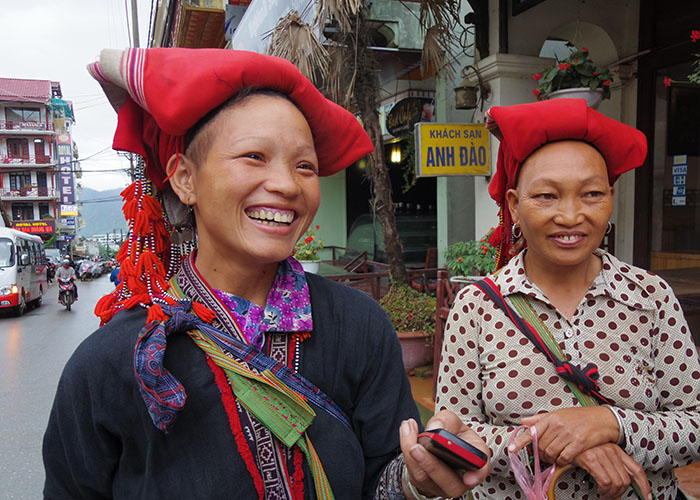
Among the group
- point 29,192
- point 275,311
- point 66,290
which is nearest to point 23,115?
point 29,192

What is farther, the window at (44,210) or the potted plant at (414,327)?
the window at (44,210)

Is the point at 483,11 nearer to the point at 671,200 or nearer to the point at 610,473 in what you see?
the point at 671,200

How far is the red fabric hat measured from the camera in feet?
5.03

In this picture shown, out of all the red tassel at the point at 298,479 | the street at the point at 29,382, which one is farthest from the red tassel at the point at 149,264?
the street at the point at 29,382

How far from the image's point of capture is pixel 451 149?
5484 mm

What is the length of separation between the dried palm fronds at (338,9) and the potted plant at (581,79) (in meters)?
1.94

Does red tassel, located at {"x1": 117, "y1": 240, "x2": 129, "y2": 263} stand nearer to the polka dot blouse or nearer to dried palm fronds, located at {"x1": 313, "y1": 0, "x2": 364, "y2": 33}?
the polka dot blouse

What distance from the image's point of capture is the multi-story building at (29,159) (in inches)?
1801

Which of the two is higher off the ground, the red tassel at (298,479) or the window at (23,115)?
the window at (23,115)

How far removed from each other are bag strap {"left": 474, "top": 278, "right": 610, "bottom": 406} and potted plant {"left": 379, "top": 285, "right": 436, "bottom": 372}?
3.72 metres

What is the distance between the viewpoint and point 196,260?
1317mm

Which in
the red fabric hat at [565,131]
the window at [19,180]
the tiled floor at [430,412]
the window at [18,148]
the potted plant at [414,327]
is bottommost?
the tiled floor at [430,412]

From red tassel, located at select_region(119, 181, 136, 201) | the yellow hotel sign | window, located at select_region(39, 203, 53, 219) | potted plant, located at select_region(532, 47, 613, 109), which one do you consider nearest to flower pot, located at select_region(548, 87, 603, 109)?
potted plant, located at select_region(532, 47, 613, 109)

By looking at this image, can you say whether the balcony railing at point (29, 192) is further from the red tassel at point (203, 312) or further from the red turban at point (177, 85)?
the red tassel at point (203, 312)
